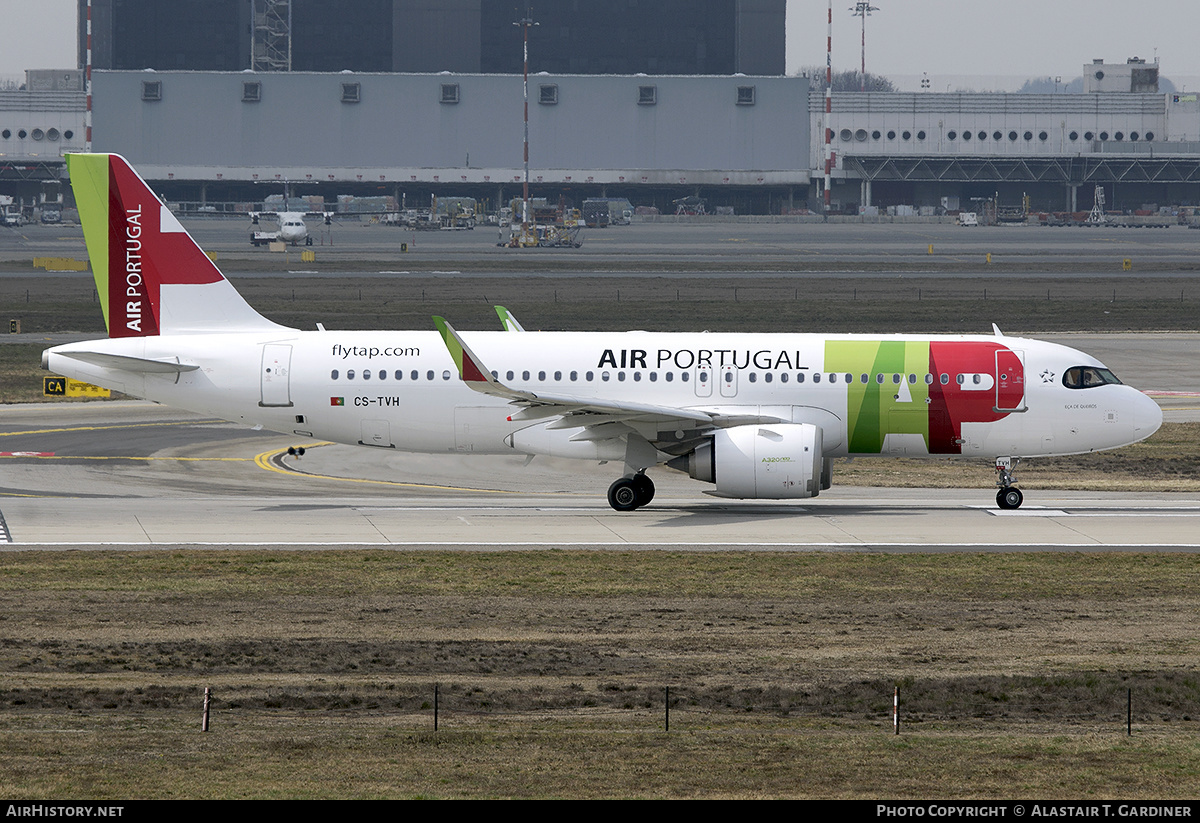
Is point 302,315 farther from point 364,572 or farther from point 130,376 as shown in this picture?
point 364,572

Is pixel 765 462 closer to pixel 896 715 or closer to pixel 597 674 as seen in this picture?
pixel 597 674

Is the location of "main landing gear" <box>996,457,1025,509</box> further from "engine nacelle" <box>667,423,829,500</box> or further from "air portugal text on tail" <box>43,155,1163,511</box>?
"engine nacelle" <box>667,423,829,500</box>

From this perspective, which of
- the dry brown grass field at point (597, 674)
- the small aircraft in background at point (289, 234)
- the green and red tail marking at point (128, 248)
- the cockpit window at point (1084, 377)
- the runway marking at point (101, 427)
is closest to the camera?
the dry brown grass field at point (597, 674)

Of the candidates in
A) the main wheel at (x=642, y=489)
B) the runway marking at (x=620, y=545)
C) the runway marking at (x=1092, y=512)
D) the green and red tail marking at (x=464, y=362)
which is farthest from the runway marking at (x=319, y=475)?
the runway marking at (x=1092, y=512)

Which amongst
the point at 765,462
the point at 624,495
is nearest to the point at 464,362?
the point at 624,495

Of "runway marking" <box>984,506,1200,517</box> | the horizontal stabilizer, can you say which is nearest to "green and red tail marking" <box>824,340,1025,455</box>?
"runway marking" <box>984,506,1200,517</box>

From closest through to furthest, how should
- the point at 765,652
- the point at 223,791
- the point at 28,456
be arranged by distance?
the point at 223,791
the point at 765,652
the point at 28,456

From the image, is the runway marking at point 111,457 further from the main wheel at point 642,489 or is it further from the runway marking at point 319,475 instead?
the main wheel at point 642,489

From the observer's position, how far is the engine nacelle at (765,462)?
33.6 m

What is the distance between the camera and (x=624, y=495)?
35781mm

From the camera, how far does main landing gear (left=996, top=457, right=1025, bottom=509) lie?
36156 mm

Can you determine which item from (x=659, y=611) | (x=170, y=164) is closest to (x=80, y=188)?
(x=659, y=611)

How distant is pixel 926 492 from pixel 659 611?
17.3 metres

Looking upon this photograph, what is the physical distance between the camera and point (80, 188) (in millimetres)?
36719
